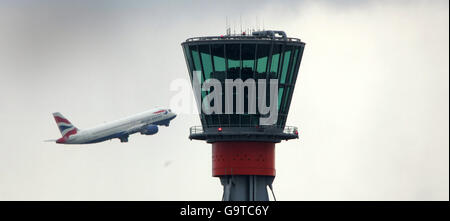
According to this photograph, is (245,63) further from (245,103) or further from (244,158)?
(244,158)

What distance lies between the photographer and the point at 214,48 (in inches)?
4491

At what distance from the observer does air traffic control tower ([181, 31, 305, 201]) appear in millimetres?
113938

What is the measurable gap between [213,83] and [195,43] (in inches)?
148

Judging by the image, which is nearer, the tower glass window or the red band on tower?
the tower glass window

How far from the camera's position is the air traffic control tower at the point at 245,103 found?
114 m

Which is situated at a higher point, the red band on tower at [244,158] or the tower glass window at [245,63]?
the tower glass window at [245,63]

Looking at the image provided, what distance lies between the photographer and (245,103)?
11512 centimetres

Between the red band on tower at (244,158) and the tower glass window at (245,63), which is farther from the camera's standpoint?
the red band on tower at (244,158)

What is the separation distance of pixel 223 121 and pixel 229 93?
279 centimetres

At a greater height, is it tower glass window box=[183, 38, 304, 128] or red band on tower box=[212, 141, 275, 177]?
tower glass window box=[183, 38, 304, 128]
